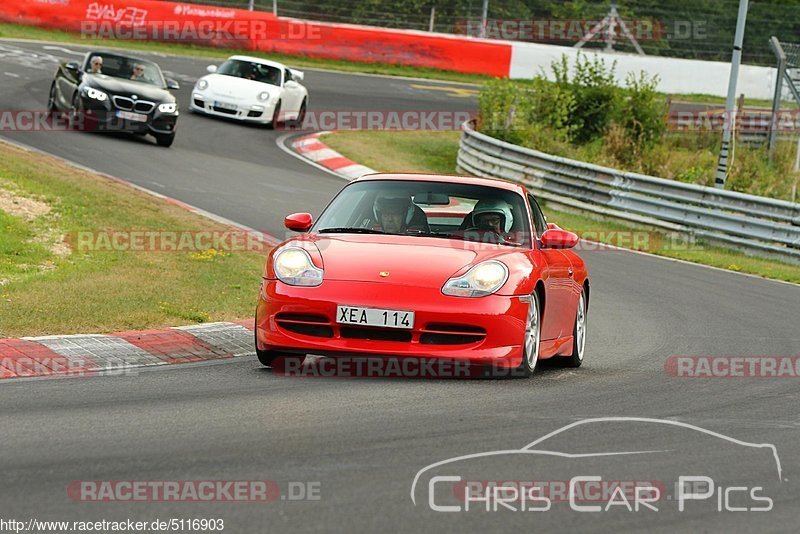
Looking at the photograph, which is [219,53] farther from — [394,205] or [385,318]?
[385,318]

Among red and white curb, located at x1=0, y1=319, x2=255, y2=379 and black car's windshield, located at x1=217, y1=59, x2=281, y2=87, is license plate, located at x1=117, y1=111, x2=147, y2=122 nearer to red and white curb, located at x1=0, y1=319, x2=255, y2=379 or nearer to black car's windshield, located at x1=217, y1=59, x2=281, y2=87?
black car's windshield, located at x1=217, y1=59, x2=281, y2=87

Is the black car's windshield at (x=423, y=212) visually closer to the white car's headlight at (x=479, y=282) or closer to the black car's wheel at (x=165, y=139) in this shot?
the white car's headlight at (x=479, y=282)

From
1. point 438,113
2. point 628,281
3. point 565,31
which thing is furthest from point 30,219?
point 565,31

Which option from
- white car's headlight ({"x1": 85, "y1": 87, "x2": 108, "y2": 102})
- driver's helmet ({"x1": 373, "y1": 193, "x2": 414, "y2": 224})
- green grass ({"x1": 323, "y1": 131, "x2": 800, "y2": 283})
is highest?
driver's helmet ({"x1": 373, "y1": 193, "x2": 414, "y2": 224})

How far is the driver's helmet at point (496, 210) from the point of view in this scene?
891cm

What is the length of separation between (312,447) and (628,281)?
10.2 meters

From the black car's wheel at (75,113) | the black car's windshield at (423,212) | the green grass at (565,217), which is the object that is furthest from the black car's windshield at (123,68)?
the black car's windshield at (423,212)

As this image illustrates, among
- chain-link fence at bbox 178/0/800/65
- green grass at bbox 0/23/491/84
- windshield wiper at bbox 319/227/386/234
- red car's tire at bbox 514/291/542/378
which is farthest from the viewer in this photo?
chain-link fence at bbox 178/0/800/65

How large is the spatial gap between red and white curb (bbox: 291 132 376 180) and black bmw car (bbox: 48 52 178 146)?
329cm

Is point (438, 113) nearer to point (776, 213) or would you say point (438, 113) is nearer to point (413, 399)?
point (776, 213)

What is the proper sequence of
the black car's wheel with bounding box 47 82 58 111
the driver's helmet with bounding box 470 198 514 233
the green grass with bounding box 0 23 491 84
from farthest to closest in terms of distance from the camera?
the green grass with bounding box 0 23 491 84, the black car's wheel with bounding box 47 82 58 111, the driver's helmet with bounding box 470 198 514 233

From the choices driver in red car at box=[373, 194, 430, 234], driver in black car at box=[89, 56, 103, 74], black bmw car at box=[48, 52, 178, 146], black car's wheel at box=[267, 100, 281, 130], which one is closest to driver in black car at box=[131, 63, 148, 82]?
black bmw car at box=[48, 52, 178, 146]

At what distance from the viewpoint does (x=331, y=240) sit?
332 inches

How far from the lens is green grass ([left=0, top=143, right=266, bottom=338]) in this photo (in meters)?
9.50
